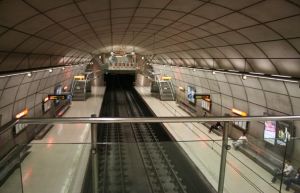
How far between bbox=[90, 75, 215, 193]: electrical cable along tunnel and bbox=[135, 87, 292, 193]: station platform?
0.38 meters

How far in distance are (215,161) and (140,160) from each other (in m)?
1.95

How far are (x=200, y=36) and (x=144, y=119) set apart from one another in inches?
389

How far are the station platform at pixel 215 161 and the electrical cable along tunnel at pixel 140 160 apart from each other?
1.25 ft

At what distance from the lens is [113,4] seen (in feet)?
24.7

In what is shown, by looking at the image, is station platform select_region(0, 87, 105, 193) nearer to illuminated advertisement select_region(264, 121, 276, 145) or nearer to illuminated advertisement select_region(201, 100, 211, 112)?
illuminated advertisement select_region(264, 121, 276, 145)

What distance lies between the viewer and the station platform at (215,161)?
363 cm

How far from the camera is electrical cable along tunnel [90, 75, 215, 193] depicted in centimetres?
325

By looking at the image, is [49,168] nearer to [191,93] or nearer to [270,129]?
[270,129]

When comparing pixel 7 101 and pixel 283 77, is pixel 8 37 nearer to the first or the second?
pixel 7 101

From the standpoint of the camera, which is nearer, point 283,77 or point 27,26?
point 27,26

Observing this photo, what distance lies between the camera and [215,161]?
5051 mm

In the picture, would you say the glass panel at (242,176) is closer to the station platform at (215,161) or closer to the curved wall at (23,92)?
the station platform at (215,161)

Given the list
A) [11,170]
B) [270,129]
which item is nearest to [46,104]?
[270,129]

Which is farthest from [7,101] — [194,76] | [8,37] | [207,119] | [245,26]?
[194,76]
